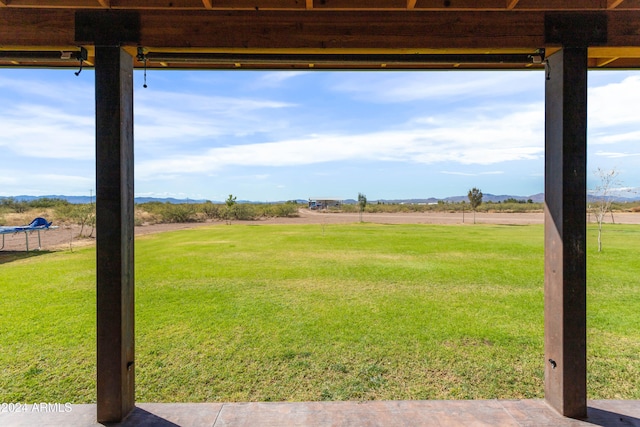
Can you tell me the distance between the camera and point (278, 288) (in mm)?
6715

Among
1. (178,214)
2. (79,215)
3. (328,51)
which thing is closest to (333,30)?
(328,51)

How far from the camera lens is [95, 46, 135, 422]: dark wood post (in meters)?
2.08

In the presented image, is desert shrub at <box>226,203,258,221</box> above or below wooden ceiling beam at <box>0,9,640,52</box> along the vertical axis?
below

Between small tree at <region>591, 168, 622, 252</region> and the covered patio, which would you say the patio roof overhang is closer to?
the covered patio

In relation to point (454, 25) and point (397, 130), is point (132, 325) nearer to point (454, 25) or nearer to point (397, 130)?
point (454, 25)

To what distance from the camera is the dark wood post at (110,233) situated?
2.08 meters

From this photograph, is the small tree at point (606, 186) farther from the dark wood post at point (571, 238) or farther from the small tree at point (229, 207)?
the small tree at point (229, 207)

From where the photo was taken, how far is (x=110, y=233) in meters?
2.10

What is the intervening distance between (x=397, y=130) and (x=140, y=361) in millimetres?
28739

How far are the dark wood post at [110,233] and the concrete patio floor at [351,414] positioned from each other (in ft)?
0.88

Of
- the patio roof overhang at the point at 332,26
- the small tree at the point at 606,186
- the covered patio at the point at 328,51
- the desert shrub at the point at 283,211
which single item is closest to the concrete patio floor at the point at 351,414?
the covered patio at the point at 328,51

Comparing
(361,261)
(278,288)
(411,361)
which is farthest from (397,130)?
(411,361)

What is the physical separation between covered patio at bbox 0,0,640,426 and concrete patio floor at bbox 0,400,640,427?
0.01m

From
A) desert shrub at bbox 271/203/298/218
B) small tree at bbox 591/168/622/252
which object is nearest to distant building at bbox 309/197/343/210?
desert shrub at bbox 271/203/298/218
